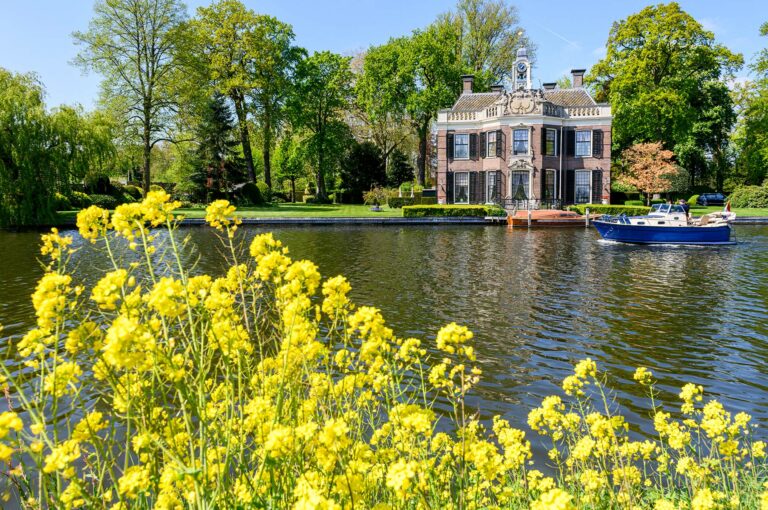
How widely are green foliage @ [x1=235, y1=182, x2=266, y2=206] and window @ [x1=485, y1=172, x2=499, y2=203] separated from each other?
17602 mm

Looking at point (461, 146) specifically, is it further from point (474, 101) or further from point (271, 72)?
point (271, 72)

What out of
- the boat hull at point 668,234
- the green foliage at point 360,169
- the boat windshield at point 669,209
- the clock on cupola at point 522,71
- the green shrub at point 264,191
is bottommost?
the boat hull at point 668,234

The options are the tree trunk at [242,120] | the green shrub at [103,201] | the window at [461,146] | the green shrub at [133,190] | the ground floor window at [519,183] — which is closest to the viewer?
the green shrub at [103,201]

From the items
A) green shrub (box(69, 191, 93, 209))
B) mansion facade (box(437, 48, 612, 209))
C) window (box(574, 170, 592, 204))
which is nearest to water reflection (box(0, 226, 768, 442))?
green shrub (box(69, 191, 93, 209))

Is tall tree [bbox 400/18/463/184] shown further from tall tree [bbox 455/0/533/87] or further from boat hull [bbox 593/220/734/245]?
boat hull [bbox 593/220/734/245]

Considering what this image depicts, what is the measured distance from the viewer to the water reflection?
7.30m

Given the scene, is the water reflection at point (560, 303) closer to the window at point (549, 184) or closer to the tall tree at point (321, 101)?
the window at point (549, 184)

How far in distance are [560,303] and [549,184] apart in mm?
29553

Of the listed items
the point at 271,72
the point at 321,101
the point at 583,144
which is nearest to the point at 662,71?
the point at 583,144

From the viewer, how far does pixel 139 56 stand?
116ft

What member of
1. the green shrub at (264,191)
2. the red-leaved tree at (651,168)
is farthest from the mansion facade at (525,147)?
the green shrub at (264,191)

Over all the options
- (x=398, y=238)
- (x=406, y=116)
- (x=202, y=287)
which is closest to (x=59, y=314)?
(x=202, y=287)

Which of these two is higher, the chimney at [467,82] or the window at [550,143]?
the chimney at [467,82]

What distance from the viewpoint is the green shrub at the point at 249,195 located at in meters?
40.4
